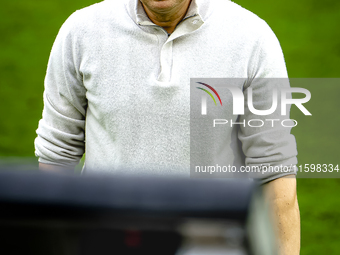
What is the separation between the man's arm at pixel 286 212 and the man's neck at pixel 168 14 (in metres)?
0.53

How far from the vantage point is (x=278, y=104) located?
1.41m

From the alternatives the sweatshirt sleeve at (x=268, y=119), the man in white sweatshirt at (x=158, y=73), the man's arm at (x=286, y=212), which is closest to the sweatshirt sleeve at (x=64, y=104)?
the man in white sweatshirt at (x=158, y=73)

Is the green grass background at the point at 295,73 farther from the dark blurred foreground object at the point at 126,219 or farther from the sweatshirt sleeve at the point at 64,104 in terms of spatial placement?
the dark blurred foreground object at the point at 126,219

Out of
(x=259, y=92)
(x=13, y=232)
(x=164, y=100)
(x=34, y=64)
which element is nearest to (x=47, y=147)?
(x=164, y=100)

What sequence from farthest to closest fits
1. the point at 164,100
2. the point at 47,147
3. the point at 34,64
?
the point at 34,64
the point at 47,147
the point at 164,100

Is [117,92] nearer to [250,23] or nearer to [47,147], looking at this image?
[47,147]

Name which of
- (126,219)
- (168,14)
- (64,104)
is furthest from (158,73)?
(126,219)

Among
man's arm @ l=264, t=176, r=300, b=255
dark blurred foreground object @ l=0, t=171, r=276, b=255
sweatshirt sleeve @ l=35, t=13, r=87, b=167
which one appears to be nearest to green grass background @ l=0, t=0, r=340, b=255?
man's arm @ l=264, t=176, r=300, b=255

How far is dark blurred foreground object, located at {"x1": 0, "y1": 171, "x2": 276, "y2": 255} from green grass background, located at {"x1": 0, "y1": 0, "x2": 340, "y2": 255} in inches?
113

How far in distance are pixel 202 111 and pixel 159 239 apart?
3.43 ft

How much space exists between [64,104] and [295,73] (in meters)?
3.20

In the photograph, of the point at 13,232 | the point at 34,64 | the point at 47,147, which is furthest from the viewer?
the point at 34,64

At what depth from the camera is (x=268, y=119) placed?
1391mm

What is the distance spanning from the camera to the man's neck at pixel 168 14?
135 cm
